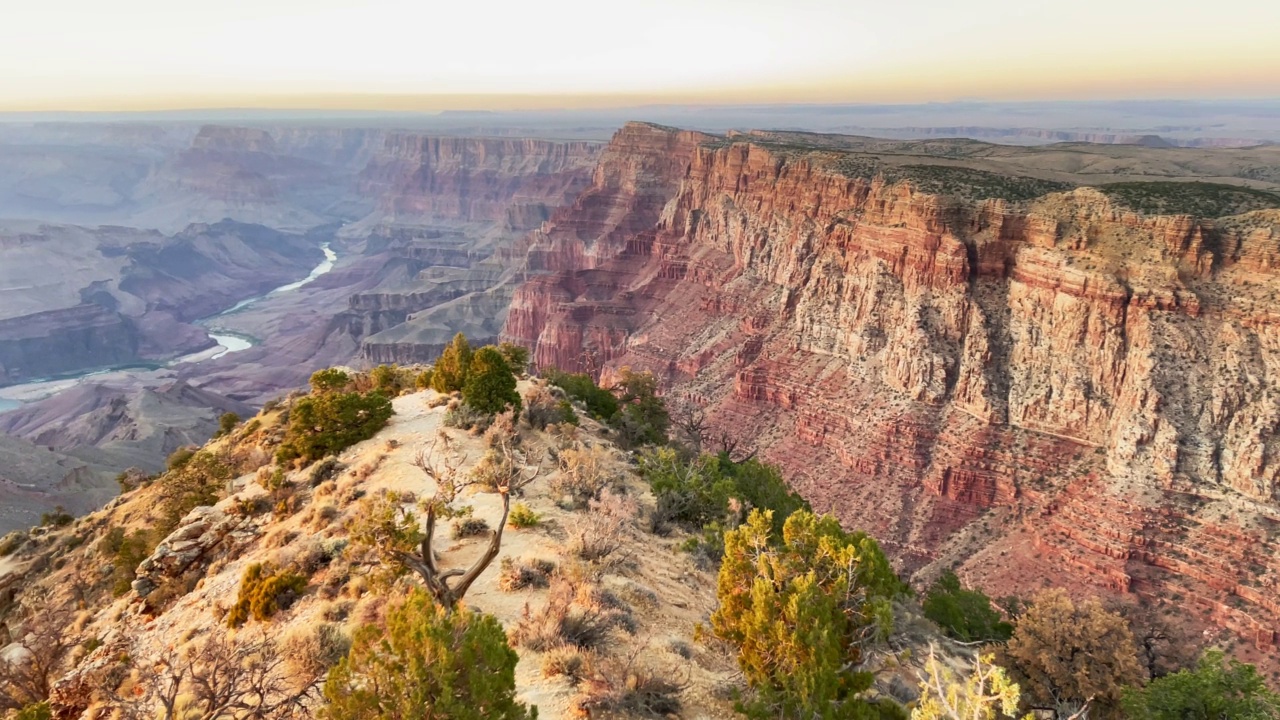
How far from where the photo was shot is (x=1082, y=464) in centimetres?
3853

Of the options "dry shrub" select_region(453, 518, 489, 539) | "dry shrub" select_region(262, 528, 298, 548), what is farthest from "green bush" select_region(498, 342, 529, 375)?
"dry shrub" select_region(453, 518, 489, 539)

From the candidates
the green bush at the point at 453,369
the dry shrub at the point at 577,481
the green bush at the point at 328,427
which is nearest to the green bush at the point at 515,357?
the green bush at the point at 453,369

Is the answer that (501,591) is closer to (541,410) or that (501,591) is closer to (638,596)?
(638,596)

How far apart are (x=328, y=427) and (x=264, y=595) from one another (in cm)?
1163

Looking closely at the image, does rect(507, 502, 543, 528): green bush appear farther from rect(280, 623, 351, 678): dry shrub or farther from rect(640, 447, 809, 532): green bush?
rect(280, 623, 351, 678): dry shrub

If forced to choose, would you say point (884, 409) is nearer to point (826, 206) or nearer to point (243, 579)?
point (826, 206)

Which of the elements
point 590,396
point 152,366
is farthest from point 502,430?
point 152,366

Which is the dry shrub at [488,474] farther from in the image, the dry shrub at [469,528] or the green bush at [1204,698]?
the green bush at [1204,698]

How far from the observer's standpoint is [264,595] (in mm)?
14828

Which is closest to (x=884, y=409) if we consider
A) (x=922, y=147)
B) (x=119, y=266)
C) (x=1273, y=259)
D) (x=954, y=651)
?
(x=1273, y=259)

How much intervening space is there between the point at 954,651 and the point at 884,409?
26.9 m

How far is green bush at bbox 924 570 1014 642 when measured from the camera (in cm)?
2534

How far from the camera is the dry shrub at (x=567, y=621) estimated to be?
12.6 metres

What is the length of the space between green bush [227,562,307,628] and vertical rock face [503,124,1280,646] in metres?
35.6
